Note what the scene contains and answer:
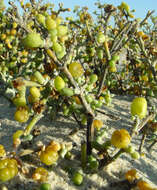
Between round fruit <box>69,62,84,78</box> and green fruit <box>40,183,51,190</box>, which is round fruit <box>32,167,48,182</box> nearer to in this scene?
green fruit <box>40,183,51,190</box>

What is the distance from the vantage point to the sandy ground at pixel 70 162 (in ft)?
3.92

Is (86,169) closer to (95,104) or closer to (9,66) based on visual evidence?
(95,104)

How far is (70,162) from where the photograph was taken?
134cm

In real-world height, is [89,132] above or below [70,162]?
above

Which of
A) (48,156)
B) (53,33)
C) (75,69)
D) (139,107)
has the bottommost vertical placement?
(48,156)

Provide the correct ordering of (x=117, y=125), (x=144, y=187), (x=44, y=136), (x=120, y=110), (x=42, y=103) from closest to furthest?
(x=144, y=187) < (x=42, y=103) < (x=44, y=136) < (x=117, y=125) < (x=120, y=110)

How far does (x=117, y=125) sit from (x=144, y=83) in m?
0.78

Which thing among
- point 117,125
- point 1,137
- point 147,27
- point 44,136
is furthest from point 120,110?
point 147,27

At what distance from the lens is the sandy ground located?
1194 millimetres

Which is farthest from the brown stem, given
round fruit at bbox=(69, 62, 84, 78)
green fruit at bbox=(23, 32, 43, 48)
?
green fruit at bbox=(23, 32, 43, 48)

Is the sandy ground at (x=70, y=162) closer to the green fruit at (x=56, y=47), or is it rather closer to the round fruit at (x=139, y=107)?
the round fruit at (x=139, y=107)

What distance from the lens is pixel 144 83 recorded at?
2551 mm

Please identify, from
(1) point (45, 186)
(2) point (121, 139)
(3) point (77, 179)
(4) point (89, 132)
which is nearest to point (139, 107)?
(2) point (121, 139)

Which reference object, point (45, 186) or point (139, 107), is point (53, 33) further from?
point (45, 186)
